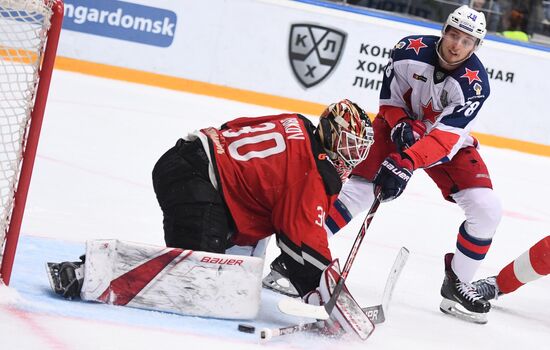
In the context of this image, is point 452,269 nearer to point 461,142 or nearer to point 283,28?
point 461,142

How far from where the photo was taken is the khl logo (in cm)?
780

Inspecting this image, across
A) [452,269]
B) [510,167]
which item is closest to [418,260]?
[452,269]

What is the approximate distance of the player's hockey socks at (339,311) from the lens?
9.52 ft

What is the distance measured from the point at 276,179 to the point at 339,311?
1.37 feet

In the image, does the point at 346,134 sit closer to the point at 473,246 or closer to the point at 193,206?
the point at 193,206

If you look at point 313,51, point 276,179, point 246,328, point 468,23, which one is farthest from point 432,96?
point 313,51

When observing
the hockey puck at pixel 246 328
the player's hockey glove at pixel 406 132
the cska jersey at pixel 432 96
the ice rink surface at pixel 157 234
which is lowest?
the ice rink surface at pixel 157 234

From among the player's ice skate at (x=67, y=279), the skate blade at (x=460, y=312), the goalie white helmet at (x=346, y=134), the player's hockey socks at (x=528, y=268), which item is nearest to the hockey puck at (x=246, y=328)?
the player's ice skate at (x=67, y=279)

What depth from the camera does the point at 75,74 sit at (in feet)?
24.7

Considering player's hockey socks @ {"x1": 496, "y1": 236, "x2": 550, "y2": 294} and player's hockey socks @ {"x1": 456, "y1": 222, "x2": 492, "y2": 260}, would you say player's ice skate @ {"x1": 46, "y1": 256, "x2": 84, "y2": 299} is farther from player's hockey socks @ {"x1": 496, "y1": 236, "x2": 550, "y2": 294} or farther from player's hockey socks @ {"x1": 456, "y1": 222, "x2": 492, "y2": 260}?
player's hockey socks @ {"x1": 496, "y1": 236, "x2": 550, "y2": 294}

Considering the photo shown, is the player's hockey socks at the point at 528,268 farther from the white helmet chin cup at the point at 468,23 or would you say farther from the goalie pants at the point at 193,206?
the goalie pants at the point at 193,206

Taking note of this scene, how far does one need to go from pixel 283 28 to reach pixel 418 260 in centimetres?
366

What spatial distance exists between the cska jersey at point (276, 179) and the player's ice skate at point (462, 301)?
922 millimetres

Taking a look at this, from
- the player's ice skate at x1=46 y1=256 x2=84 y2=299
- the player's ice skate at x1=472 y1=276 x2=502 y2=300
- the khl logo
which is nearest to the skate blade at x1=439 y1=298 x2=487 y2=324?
the player's ice skate at x1=472 y1=276 x2=502 y2=300
